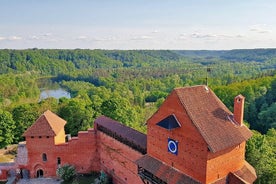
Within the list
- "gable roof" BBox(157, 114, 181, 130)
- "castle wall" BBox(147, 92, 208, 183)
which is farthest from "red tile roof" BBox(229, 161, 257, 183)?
"gable roof" BBox(157, 114, 181, 130)

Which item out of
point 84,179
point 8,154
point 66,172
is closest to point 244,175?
point 84,179

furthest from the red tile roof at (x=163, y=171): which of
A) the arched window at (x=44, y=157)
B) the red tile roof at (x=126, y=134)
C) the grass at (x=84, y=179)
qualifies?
the arched window at (x=44, y=157)

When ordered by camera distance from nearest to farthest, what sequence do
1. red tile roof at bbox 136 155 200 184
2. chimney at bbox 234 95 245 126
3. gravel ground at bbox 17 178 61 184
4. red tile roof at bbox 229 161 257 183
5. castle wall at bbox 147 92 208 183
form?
castle wall at bbox 147 92 208 183 → red tile roof at bbox 136 155 200 184 → red tile roof at bbox 229 161 257 183 → chimney at bbox 234 95 245 126 → gravel ground at bbox 17 178 61 184

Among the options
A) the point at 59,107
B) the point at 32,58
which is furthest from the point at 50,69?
the point at 59,107

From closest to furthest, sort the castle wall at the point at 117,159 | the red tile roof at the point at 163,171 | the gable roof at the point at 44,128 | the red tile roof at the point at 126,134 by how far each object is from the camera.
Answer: the red tile roof at the point at 163,171 → the red tile roof at the point at 126,134 → the castle wall at the point at 117,159 → the gable roof at the point at 44,128

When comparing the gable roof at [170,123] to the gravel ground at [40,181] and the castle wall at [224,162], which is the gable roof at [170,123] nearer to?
the castle wall at [224,162]

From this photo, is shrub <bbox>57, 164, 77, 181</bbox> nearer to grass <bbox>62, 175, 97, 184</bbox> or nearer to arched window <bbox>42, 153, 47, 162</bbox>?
grass <bbox>62, 175, 97, 184</bbox>

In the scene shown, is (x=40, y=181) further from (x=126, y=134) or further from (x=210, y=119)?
(x=210, y=119)
